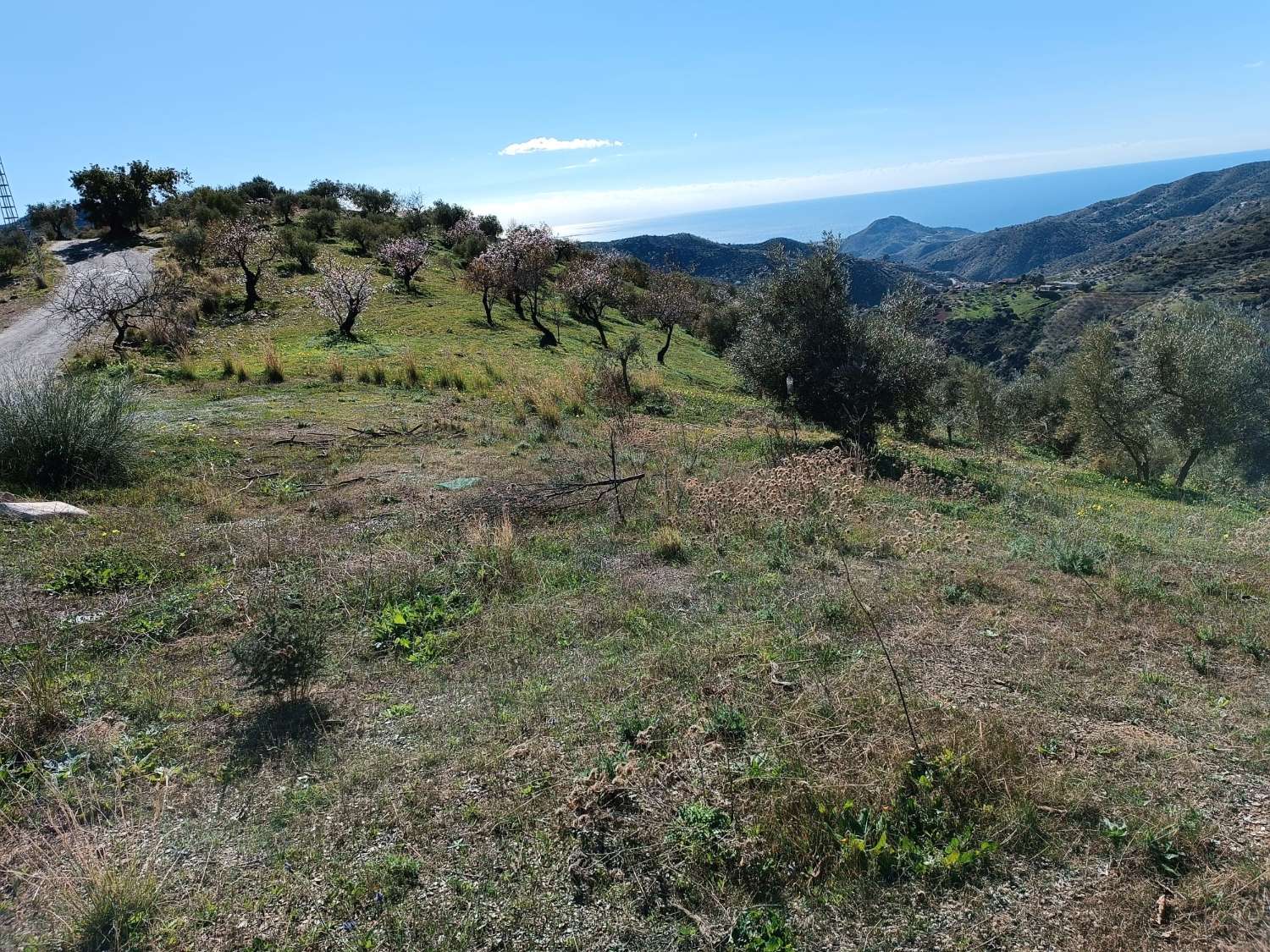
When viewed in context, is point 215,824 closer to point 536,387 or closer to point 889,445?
point 536,387

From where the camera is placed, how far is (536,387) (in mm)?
17172

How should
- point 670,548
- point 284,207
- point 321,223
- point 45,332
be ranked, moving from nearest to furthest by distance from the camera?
point 670,548 < point 45,332 < point 321,223 < point 284,207

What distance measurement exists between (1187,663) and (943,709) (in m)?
2.58

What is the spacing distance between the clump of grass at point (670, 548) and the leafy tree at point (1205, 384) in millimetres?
20844

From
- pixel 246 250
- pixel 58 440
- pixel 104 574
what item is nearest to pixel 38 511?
pixel 58 440

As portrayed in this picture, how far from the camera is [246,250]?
3064cm

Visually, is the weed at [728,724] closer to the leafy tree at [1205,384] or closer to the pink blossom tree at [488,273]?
the leafy tree at [1205,384]

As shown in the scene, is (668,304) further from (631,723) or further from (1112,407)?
(631,723)

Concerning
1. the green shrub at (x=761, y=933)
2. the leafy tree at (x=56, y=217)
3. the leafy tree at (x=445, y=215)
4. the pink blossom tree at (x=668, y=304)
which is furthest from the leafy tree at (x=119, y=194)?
the green shrub at (x=761, y=933)

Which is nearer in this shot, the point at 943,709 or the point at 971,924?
the point at 971,924

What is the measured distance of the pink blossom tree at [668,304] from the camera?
3416cm

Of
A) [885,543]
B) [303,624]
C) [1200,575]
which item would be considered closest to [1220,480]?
[1200,575]

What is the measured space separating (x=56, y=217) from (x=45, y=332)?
96.4 ft

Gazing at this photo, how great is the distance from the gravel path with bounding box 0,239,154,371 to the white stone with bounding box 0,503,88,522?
12.7 meters
